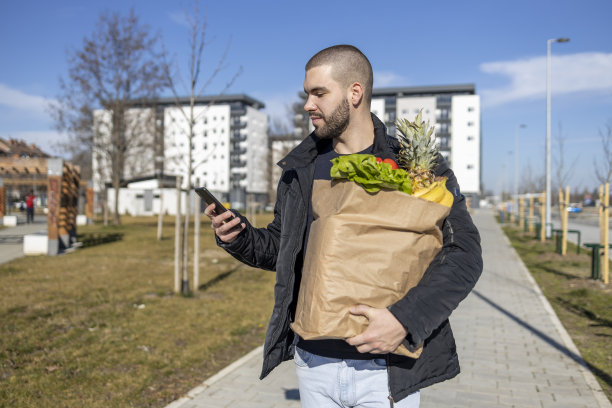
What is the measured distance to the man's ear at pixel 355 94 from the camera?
2.14 meters

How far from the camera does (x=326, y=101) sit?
Result: 2.12 metres

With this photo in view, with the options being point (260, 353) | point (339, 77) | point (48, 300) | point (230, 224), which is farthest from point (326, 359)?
point (48, 300)

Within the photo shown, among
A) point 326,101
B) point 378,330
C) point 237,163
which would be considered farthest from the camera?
point 237,163

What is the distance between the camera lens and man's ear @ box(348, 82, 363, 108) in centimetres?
214

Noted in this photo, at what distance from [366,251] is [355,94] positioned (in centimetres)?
79

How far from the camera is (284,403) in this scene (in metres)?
4.65

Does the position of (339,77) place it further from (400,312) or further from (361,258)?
(400,312)

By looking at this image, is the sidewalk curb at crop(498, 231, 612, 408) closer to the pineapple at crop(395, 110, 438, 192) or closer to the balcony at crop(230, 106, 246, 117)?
the pineapple at crop(395, 110, 438, 192)

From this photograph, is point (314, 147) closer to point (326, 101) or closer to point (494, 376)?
point (326, 101)

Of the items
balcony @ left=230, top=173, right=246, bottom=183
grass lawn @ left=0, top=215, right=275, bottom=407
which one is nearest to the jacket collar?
grass lawn @ left=0, top=215, right=275, bottom=407

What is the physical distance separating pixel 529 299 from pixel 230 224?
31.1 feet

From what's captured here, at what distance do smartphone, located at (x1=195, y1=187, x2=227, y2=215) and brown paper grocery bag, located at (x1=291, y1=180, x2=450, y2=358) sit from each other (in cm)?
59

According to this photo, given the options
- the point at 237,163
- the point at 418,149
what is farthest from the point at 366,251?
the point at 237,163

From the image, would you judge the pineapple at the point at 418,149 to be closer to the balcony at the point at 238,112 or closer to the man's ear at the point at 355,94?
the man's ear at the point at 355,94
